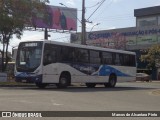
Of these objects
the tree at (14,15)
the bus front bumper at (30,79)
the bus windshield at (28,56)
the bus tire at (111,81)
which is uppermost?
the tree at (14,15)

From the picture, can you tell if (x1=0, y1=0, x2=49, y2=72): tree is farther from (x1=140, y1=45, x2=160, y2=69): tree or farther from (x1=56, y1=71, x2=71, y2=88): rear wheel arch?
(x1=140, y1=45, x2=160, y2=69): tree

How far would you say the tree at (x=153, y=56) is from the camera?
5656cm

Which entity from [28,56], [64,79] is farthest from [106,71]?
[28,56]

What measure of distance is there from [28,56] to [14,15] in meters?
7.80

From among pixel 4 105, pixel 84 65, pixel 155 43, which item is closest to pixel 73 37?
pixel 155 43

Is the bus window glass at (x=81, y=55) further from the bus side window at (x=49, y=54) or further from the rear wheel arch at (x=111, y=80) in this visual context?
the rear wheel arch at (x=111, y=80)

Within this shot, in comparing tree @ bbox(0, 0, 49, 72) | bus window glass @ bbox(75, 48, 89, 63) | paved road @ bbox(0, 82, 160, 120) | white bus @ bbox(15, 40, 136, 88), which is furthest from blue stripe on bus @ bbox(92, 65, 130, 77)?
paved road @ bbox(0, 82, 160, 120)

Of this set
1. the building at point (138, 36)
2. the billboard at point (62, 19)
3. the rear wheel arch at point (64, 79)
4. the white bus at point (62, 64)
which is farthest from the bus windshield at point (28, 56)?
the building at point (138, 36)

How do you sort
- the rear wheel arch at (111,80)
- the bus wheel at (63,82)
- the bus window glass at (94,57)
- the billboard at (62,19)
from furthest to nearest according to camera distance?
the billboard at (62,19) < the rear wheel arch at (111,80) < the bus window glass at (94,57) < the bus wheel at (63,82)

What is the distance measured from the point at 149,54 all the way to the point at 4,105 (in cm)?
4266

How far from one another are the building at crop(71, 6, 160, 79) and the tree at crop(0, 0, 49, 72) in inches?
1111

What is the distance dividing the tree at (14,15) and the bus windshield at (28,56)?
6.21 m

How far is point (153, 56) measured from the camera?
57.7 m

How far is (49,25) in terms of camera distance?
211 ft
